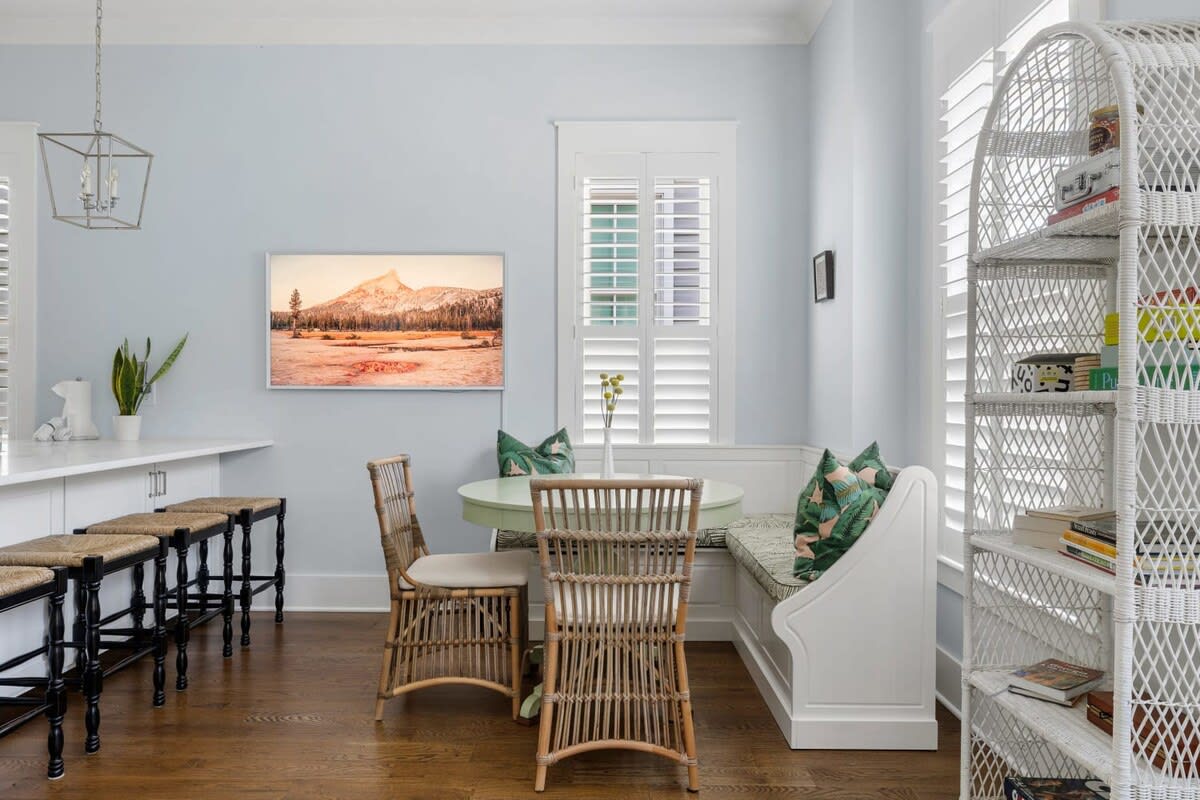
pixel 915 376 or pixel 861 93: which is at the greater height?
pixel 861 93

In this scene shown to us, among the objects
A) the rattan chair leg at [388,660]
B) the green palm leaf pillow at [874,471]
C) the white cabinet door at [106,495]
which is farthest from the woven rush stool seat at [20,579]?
the green palm leaf pillow at [874,471]

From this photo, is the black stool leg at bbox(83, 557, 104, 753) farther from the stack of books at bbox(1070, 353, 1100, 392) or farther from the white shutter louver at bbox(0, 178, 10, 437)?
the stack of books at bbox(1070, 353, 1100, 392)

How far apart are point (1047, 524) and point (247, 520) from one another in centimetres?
313

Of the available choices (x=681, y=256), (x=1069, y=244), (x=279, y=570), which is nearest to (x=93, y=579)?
(x=279, y=570)

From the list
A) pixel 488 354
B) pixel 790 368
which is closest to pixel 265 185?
pixel 488 354

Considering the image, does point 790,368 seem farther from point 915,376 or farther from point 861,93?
point 861,93

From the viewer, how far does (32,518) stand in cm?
292

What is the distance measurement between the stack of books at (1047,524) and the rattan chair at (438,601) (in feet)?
5.30

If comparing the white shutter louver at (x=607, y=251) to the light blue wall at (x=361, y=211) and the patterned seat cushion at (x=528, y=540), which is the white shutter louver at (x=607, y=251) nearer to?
the light blue wall at (x=361, y=211)

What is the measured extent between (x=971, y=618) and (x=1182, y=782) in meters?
0.60

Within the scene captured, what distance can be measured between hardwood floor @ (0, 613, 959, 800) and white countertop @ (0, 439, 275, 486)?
870mm

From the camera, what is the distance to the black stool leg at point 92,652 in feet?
8.10

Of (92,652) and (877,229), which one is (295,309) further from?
(877,229)

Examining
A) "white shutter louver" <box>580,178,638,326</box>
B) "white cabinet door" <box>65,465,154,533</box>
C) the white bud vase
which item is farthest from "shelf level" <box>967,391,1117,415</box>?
"white cabinet door" <box>65,465,154,533</box>
